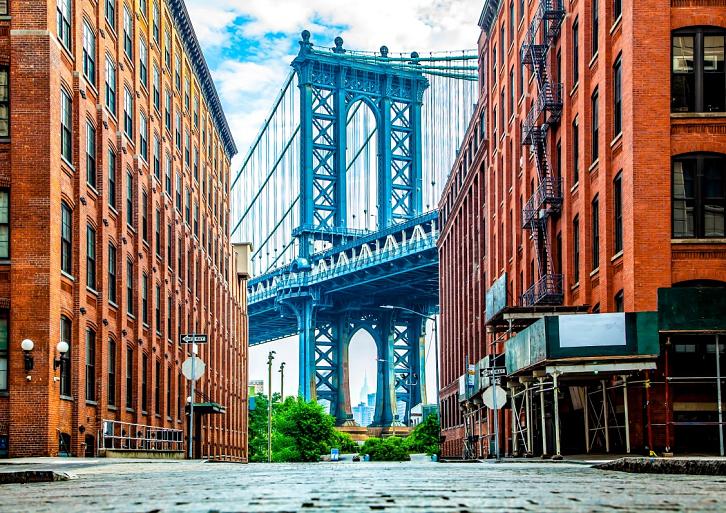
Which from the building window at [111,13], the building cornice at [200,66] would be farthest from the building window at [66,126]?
the building cornice at [200,66]

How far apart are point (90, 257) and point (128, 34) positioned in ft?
44.0

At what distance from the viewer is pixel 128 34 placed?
160ft

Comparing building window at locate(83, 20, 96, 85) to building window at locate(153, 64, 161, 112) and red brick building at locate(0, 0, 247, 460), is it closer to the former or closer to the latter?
red brick building at locate(0, 0, 247, 460)

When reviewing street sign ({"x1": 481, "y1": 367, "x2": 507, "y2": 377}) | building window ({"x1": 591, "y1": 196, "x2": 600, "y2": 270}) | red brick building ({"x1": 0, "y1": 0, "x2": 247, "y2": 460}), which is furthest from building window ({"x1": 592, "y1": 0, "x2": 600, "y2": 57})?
red brick building ({"x1": 0, "y1": 0, "x2": 247, "y2": 460})

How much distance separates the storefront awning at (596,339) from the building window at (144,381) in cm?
2044

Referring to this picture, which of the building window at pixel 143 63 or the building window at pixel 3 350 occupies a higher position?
the building window at pixel 143 63

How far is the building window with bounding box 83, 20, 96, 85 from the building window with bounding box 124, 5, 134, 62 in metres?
7.05

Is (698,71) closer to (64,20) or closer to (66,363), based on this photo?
(64,20)

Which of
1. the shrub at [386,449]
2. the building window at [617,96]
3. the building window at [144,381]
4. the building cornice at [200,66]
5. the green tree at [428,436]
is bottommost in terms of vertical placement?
the shrub at [386,449]

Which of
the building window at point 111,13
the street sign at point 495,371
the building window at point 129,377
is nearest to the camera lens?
the street sign at point 495,371

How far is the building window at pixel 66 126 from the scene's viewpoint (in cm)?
3538

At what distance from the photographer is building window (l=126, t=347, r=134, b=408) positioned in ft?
147

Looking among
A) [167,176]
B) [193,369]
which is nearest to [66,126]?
[193,369]

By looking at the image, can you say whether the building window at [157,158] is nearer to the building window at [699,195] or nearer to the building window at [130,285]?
the building window at [130,285]
